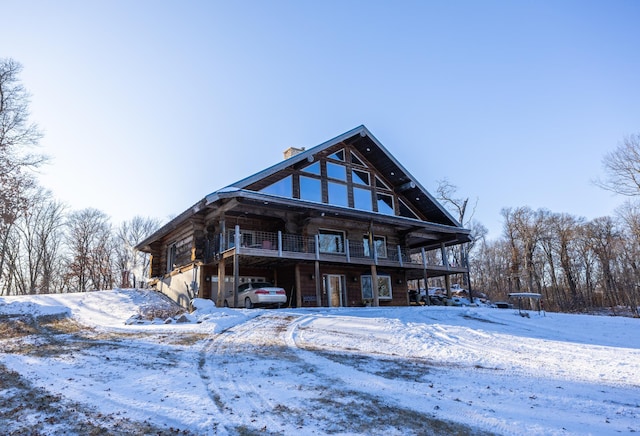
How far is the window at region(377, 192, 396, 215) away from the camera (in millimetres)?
22972

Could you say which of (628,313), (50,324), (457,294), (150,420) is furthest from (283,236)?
(628,313)

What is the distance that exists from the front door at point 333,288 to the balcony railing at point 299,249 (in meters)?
1.52

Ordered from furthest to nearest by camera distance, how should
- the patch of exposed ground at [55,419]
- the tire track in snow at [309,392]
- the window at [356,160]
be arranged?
the window at [356,160], the tire track in snow at [309,392], the patch of exposed ground at [55,419]

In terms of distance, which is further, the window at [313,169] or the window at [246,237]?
the window at [313,169]

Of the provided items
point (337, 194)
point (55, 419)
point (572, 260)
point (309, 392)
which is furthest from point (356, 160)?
point (572, 260)

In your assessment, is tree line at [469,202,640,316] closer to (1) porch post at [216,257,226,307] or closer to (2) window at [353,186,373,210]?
(2) window at [353,186,373,210]

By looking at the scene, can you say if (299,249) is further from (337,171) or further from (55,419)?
(55,419)

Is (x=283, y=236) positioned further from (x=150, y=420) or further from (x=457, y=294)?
(x=457, y=294)

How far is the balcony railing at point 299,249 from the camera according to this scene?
16.6 metres

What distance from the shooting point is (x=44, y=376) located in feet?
18.5

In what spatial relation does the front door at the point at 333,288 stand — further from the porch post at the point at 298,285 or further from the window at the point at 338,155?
the window at the point at 338,155

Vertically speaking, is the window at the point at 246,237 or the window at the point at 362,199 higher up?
the window at the point at 362,199

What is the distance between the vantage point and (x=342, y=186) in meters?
21.4

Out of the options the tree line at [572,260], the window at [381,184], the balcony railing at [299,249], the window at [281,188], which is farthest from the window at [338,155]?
the tree line at [572,260]
